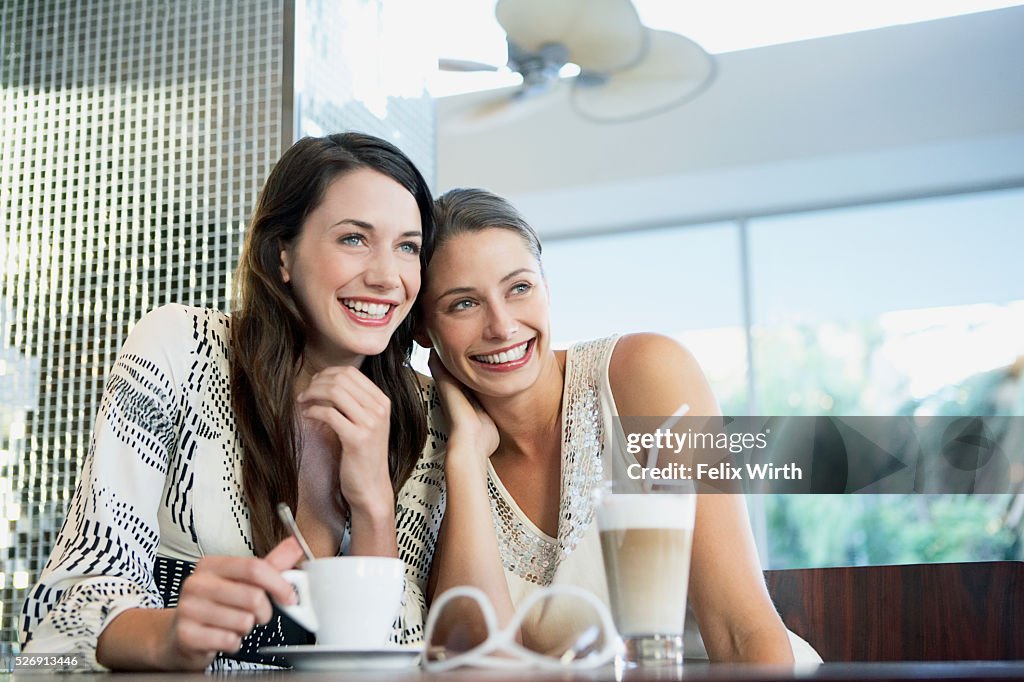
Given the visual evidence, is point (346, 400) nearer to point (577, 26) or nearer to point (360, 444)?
point (360, 444)

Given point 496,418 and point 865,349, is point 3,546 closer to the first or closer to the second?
point 496,418

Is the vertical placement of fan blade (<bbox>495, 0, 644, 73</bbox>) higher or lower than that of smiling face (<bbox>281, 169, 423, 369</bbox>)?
higher

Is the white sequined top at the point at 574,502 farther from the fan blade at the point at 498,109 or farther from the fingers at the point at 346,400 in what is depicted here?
the fan blade at the point at 498,109

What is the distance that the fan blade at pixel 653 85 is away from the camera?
400 cm

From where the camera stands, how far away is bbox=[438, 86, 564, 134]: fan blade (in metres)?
4.19

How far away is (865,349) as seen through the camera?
5.14m

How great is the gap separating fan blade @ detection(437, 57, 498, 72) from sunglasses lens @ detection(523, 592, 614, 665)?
307 cm

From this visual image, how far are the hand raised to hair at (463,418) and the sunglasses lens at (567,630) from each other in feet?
1.30

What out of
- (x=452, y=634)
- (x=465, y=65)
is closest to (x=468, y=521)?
(x=452, y=634)

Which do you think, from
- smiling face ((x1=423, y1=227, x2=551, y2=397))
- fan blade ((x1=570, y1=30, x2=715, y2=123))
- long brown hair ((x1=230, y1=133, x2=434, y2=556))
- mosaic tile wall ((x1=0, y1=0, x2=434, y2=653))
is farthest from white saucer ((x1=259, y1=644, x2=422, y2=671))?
fan blade ((x1=570, y1=30, x2=715, y2=123))

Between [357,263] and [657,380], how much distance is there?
0.42 m

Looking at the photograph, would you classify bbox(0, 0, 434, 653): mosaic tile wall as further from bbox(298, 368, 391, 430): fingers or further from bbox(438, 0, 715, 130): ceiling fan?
bbox(438, 0, 715, 130): ceiling fan

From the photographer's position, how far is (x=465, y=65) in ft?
12.4

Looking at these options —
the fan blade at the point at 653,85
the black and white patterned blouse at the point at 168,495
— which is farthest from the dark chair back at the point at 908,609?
the fan blade at the point at 653,85
